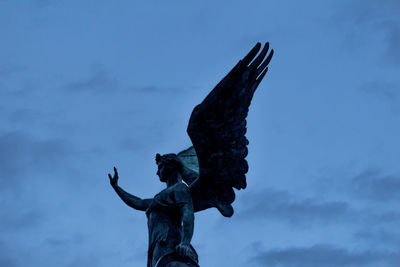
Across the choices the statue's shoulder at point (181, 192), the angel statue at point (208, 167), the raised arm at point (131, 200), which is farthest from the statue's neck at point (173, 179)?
the raised arm at point (131, 200)

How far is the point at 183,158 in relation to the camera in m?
16.6

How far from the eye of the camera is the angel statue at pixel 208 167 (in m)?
14.6

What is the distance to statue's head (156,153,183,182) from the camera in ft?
51.1

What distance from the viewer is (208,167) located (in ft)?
49.9

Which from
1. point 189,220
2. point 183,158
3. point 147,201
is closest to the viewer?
point 189,220

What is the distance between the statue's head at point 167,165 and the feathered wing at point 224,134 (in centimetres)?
40

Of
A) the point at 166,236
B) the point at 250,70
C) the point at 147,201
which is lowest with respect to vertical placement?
the point at 166,236

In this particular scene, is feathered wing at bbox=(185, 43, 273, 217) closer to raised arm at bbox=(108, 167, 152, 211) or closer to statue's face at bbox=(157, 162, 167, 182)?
statue's face at bbox=(157, 162, 167, 182)

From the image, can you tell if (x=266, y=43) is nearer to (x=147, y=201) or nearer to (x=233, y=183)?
(x=233, y=183)

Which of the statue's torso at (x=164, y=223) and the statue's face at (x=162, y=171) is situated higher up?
the statue's face at (x=162, y=171)

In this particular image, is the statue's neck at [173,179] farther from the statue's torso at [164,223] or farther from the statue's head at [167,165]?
the statue's torso at [164,223]

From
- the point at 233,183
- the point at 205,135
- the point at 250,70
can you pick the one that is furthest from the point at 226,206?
the point at 250,70

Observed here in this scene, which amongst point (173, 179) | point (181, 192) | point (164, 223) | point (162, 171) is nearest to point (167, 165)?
point (162, 171)

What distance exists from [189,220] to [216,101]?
2.00 metres
